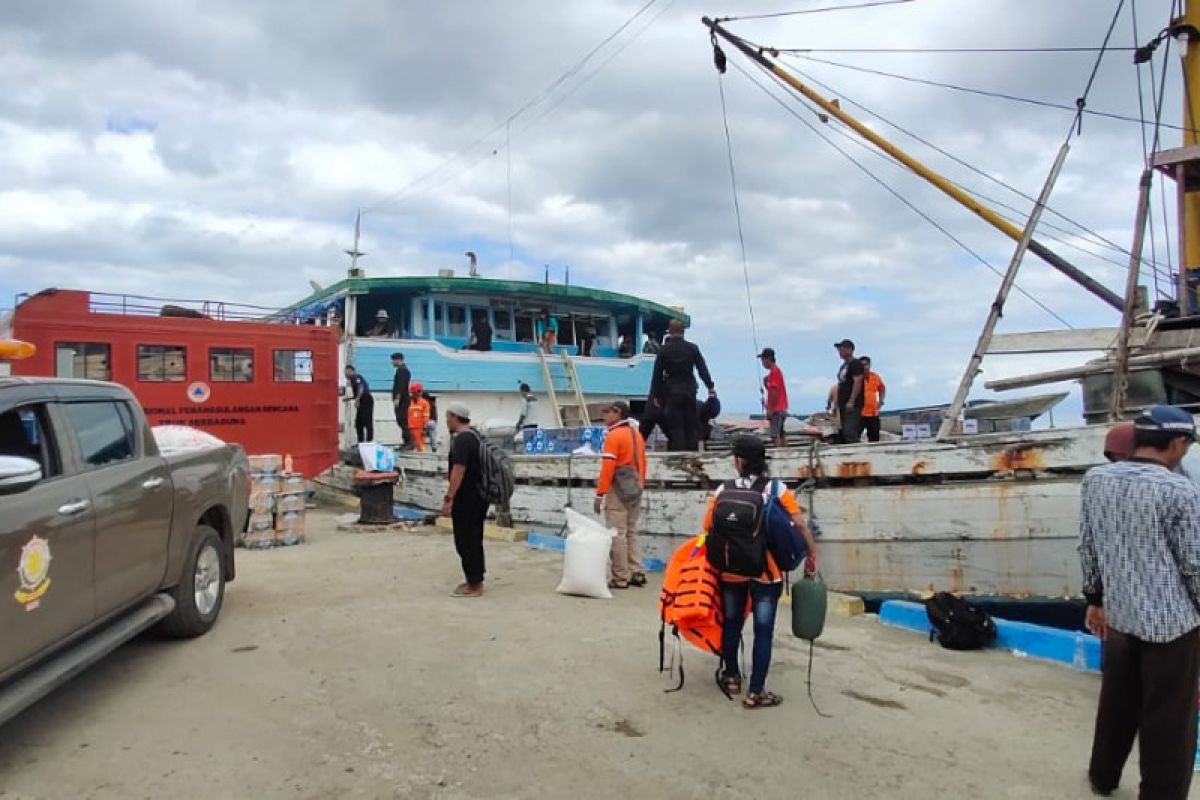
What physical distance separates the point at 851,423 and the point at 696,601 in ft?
19.5

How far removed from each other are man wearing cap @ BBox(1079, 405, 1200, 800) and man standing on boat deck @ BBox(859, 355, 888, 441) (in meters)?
6.38

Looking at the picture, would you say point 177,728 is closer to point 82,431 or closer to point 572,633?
point 82,431

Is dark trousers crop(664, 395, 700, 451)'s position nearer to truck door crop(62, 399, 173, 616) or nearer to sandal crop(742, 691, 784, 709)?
sandal crop(742, 691, 784, 709)

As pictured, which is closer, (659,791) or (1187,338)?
(659,791)

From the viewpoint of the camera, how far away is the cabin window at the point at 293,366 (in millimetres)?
13539

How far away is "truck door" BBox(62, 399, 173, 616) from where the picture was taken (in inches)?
160

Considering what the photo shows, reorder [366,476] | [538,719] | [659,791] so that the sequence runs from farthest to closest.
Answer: [366,476] → [538,719] → [659,791]

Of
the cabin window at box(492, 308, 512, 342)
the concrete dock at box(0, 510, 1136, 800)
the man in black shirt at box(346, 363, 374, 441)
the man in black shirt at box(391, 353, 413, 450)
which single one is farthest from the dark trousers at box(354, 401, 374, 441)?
the concrete dock at box(0, 510, 1136, 800)

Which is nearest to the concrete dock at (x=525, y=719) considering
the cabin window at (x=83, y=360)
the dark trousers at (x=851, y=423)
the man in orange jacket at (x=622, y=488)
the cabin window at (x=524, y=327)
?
the man in orange jacket at (x=622, y=488)

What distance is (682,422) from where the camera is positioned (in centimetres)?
883

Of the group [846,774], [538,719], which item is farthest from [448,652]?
[846,774]

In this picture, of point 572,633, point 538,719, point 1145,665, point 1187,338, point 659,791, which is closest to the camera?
point 1145,665

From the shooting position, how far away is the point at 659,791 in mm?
3332

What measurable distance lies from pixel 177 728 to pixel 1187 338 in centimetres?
867
